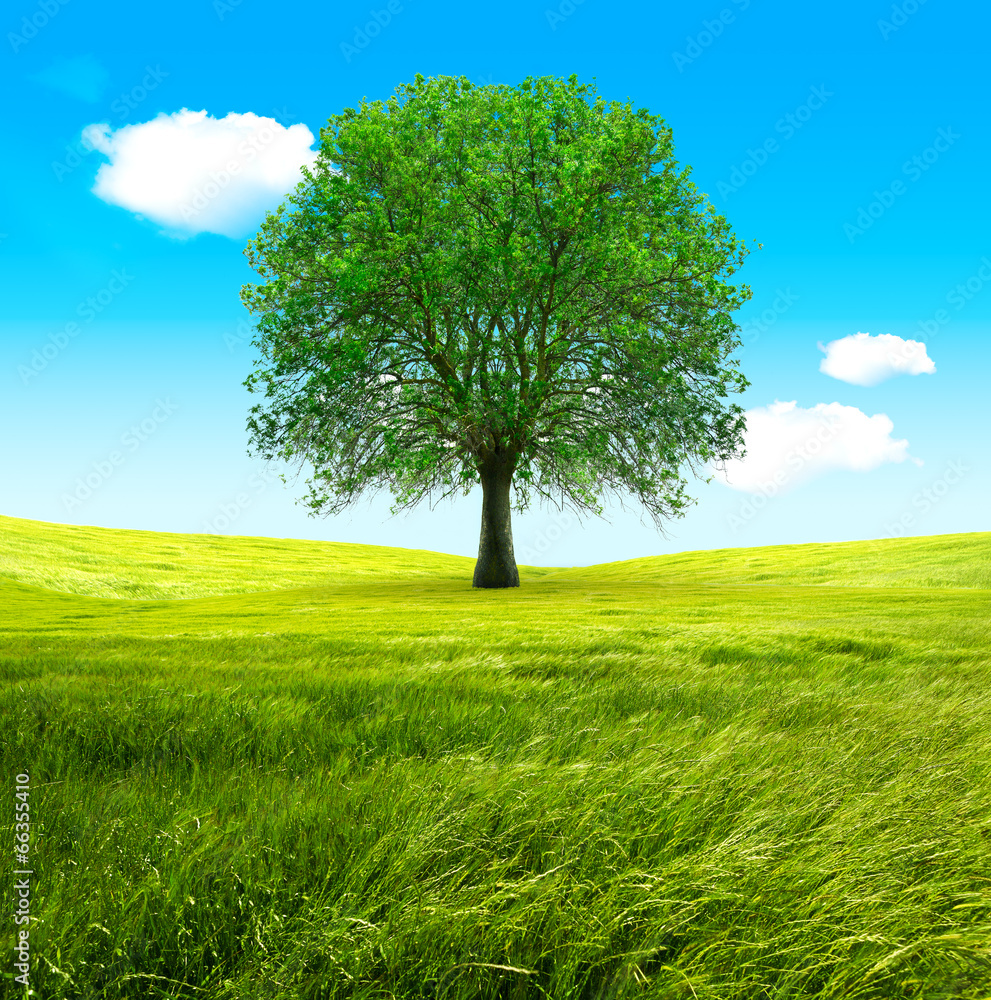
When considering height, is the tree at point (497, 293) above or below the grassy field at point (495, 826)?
above

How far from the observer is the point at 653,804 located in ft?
9.65

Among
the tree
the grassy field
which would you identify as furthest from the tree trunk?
the grassy field

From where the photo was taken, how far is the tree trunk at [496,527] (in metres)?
23.3

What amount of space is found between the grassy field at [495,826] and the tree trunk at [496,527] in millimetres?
16283

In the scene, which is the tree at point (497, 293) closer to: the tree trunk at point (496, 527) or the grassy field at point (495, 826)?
the tree trunk at point (496, 527)

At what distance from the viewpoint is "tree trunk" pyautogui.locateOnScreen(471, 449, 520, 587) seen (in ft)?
76.4

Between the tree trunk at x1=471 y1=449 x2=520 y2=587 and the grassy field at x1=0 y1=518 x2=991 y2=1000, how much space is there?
16283 millimetres

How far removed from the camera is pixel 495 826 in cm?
276

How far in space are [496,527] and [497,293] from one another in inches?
321

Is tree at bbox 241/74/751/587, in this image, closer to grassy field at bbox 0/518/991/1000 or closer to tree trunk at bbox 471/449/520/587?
tree trunk at bbox 471/449/520/587

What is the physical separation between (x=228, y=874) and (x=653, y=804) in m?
1.80

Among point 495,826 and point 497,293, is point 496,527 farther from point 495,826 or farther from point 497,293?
point 495,826

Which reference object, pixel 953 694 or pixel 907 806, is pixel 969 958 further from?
pixel 953 694

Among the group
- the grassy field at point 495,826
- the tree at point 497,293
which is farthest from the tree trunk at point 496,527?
the grassy field at point 495,826
